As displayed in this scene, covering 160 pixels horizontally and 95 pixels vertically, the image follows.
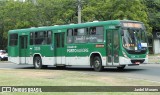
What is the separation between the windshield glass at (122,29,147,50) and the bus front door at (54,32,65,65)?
5249 millimetres

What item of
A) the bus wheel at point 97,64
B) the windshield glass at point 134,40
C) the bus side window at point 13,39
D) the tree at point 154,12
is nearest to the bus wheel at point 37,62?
the bus side window at point 13,39

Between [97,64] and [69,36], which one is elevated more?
[69,36]

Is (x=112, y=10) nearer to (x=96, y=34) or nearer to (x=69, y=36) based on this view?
(x=69, y=36)

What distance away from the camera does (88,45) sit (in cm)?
2420

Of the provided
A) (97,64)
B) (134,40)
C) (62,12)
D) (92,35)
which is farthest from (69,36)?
(62,12)

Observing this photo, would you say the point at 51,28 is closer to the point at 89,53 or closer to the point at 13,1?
the point at 89,53

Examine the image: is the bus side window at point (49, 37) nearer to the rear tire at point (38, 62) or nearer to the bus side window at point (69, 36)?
the rear tire at point (38, 62)

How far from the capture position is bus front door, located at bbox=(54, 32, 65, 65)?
26352mm

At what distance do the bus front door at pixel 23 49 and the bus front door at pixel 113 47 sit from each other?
347 inches

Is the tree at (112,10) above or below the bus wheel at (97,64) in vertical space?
above

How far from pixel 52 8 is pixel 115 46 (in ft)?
94.4

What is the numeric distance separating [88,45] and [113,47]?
2.00 meters

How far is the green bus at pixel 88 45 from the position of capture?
74.2 ft

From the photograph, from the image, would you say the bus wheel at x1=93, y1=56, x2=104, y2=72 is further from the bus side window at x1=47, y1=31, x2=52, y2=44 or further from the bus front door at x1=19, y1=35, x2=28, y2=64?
the bus front door at x1=19, y1=35, x2=28, y2=64
